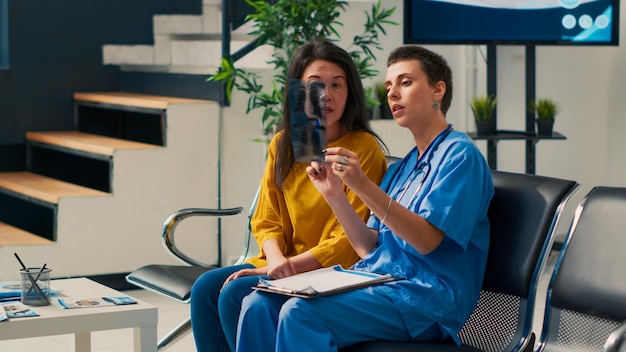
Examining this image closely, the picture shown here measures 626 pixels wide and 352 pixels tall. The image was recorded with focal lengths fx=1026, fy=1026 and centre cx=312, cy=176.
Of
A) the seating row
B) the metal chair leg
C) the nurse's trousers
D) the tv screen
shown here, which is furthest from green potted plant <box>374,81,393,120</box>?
the nurse's trousers

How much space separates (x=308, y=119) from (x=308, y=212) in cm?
43

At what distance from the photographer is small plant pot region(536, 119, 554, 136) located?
5.59m

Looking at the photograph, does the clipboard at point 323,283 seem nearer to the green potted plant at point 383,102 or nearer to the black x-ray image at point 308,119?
the black x-ray image at point 308,119

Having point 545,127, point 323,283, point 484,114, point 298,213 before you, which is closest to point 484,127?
point 484,114

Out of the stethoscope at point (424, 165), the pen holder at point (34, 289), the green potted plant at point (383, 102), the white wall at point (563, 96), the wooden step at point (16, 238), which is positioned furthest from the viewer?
the white wall at point (563, 96)

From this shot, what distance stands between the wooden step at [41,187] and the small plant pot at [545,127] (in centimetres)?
235

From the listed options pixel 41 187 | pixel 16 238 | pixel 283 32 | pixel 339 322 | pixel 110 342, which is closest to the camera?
pixel 339 322

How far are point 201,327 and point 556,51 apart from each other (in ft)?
13.3

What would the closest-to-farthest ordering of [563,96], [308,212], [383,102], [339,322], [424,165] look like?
[339,322] → [424,165] → [308,212] → [383,102] → [563,96]

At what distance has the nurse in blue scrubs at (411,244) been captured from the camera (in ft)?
7.89

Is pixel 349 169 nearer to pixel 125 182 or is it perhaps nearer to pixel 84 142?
pixel 125 182

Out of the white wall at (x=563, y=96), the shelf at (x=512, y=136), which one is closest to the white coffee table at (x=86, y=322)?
the shelf at (x=512, y=136)

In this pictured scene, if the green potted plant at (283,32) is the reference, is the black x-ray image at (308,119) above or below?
below

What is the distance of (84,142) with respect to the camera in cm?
545
